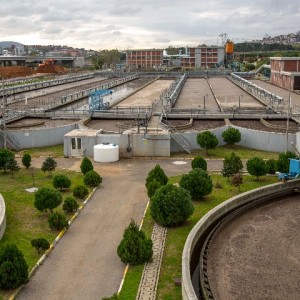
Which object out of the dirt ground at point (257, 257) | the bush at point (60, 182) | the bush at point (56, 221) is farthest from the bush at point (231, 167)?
the bush at point (56, 221)

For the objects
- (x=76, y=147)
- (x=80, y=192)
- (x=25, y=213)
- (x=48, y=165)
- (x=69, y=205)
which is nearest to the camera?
(x=69, y=205)

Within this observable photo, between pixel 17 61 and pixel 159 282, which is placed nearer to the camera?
pixel 159 282

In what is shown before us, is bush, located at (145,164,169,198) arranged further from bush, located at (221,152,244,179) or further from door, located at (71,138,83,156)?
door, located at (71,138,83,156)

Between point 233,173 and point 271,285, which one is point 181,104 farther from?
point 271,285

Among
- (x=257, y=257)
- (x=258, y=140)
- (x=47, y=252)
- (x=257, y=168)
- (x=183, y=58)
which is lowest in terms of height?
(x=257, y=257)

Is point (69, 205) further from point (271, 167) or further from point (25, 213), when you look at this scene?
point (271, 167)

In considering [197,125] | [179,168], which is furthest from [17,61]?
[179,168]

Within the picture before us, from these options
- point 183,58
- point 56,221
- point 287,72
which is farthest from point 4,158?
point 183,58
